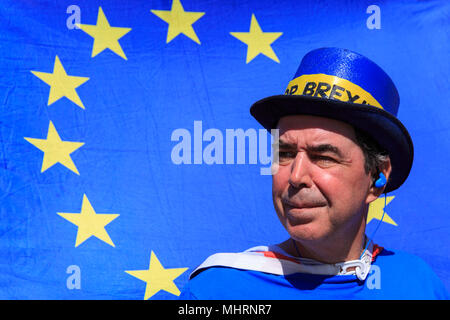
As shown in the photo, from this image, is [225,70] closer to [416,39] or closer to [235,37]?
[235,37]

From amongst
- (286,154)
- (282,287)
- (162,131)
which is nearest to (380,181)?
(286,154)

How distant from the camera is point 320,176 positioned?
1.77 metres

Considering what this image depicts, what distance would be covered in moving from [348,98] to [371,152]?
0.84 ft

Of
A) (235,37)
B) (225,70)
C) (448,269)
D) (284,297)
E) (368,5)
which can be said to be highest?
(368,5)

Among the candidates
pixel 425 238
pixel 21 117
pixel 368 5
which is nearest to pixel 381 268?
pixel 425 238

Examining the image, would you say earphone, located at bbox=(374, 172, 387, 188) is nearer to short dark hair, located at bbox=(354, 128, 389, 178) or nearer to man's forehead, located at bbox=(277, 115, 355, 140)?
short dark hair, located at bbox=(354, 128, 389, 178)

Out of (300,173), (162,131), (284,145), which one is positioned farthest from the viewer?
(162,131)

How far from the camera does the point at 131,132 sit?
2.80 m

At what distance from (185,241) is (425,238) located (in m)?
1.43

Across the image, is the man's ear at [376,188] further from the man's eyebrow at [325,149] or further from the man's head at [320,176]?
the man's eyebrow at [325,149]

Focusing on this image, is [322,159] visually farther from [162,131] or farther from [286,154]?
[162,131]

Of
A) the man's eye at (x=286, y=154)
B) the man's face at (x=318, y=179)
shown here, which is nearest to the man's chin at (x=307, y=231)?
the man's face at (x=318, y=179)

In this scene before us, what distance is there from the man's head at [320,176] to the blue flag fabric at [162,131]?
1.02 metres
